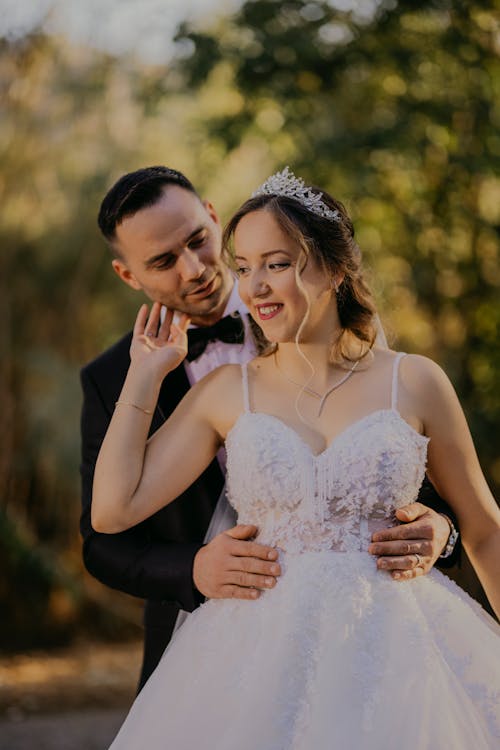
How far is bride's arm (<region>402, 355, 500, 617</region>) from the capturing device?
2.33 m

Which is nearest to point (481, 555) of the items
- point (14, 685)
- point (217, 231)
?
point (217, 231)

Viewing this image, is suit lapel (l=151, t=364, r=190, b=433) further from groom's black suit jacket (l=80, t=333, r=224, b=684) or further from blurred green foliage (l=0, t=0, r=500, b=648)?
blurred green foliage (l=0, t=0, r=500, b=648)

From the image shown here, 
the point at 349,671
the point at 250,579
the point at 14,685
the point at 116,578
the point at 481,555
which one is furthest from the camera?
the point at 14,685

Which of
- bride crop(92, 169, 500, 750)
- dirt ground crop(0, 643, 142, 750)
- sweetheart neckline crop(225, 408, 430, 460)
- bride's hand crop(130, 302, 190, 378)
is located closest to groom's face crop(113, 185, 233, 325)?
bride's hand crop(130, 302, 190, 378)

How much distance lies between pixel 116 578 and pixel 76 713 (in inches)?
117

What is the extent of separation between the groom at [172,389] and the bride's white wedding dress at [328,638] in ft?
0.33

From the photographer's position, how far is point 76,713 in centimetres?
527

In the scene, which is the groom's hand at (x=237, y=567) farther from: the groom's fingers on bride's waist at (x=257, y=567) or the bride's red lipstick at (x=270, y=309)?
the bride's red lipstick at (x=270, y=309)

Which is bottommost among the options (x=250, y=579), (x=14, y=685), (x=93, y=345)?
(x=14, y=685)

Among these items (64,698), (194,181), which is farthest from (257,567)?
(194,181)

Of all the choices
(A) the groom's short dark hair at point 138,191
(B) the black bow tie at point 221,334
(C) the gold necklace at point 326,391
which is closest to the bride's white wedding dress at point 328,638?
(C) the gold necklace at point 326,391

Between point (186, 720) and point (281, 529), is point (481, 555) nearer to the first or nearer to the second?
point (281, 529)

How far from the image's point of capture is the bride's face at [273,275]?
2.30 m

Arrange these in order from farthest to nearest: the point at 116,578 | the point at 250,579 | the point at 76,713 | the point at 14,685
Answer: the point at 14,685
the point at 76,713
the point at 116,578
the point at 250,579
